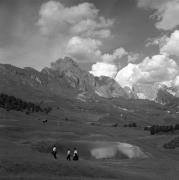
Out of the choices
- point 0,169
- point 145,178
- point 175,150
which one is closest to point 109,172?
point 145,178

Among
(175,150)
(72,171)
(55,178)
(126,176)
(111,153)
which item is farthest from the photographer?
(175,150)

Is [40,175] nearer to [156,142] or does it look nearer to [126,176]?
[126,176]

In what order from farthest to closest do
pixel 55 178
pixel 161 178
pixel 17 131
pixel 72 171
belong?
1. pixel 17 131
2. pixel 161 178
3. pixel 72 171
4. pixel 55 178

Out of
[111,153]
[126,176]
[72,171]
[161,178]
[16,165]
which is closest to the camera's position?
[16,165]

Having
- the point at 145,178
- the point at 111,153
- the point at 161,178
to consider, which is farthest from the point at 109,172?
the point at 111,153

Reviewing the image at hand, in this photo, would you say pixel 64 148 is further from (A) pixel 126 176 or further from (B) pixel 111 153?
(A) pixel 126 176

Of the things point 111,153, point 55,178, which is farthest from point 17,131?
point 55,178

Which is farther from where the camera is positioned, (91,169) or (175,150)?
(175,150)

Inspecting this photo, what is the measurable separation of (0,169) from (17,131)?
10474 cm

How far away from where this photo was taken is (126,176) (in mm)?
51438

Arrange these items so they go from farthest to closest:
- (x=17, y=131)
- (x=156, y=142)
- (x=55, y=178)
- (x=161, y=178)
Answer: (x=156, y=142) → (x=17, y=131) → (x=161, y=178) → (x=55, y=178)

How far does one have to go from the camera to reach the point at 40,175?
41.6 meters

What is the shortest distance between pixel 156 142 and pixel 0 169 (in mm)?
125711

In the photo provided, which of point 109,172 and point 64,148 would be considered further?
point 64,148
